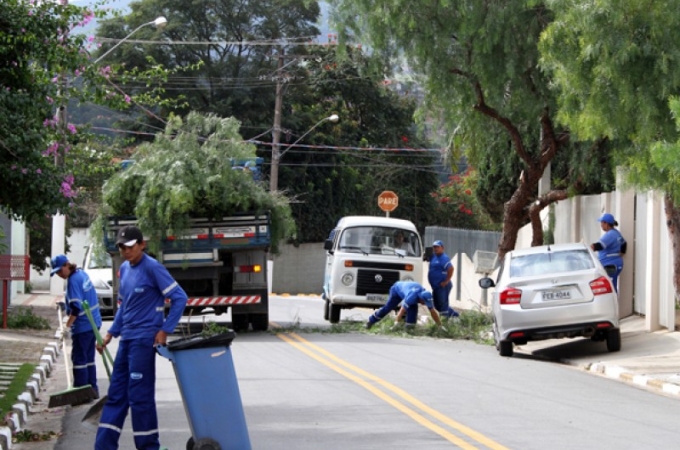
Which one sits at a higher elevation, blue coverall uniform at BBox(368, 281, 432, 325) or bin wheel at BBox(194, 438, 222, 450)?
blue coverall uniform at BBox(368, 281, 432, 325)

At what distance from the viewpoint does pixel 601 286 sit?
1677cm

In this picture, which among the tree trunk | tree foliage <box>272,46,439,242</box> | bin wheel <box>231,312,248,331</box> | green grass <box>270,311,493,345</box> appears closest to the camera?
the tree trunk

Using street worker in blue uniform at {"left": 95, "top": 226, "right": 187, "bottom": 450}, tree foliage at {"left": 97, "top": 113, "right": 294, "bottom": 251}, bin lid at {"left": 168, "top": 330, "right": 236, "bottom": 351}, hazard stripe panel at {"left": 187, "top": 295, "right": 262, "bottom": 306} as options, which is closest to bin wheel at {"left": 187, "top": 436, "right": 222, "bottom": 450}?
street worker in blue uniform at {"left": 95, "top": 226, "right": 187, "bottom": 450}

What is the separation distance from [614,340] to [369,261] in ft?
26.8

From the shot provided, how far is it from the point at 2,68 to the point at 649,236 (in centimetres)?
1118

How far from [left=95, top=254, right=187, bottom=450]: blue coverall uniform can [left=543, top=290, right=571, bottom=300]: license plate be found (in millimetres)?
8856

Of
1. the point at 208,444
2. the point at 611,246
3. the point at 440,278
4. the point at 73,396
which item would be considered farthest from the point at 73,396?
the point at 440,278

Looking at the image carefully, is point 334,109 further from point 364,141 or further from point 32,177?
point 32,177

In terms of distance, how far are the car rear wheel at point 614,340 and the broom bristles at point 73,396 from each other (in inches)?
324

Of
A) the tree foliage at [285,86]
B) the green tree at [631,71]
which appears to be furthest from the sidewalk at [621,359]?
the tree foliage at [285,86]

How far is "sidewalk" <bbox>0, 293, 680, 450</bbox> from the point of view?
1379 cm

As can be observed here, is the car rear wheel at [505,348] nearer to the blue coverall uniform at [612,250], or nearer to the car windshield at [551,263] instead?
the car windshield at [551,263]

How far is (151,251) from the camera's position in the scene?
2005cm

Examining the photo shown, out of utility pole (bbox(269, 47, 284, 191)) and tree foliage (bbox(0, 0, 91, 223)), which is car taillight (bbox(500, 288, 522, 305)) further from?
utility pole (bbox(269, 47, 284, 191))
